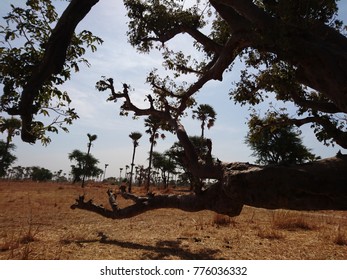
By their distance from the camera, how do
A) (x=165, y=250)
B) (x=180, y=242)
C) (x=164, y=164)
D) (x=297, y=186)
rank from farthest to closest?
(x=164, y=164), (x=180, y=242), (x=165, y=250), (x=297, y=186)

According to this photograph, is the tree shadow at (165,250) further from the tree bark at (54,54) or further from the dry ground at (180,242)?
the tree bark at (54,54)

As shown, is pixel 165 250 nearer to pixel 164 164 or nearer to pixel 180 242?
pixel 180 242

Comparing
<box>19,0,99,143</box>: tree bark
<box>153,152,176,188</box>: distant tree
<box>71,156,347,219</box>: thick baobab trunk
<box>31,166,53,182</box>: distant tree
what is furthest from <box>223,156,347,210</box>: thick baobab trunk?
<box>31,166,53,182</box>: distant tree

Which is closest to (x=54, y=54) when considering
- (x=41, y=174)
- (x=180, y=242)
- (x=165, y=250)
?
(x=165, y=250)

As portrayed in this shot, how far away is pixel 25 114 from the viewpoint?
127 inches

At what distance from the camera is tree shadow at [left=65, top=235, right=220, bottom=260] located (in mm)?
6602

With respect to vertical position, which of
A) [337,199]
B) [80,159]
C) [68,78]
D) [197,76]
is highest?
[80,159]

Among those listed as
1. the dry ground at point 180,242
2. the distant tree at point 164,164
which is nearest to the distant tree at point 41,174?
the distant tree at point 164,164

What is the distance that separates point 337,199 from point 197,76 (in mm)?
7061

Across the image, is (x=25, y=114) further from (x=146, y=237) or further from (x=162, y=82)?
(x=162, y=82)

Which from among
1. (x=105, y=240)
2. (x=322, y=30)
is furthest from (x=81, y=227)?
(x=322, y=30)

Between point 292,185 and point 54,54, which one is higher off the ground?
point 54,54

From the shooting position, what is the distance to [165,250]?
284 inches

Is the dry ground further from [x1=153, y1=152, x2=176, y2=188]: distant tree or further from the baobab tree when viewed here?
[x1=153, y1=152, x2=176, y2=188]: distant tree
